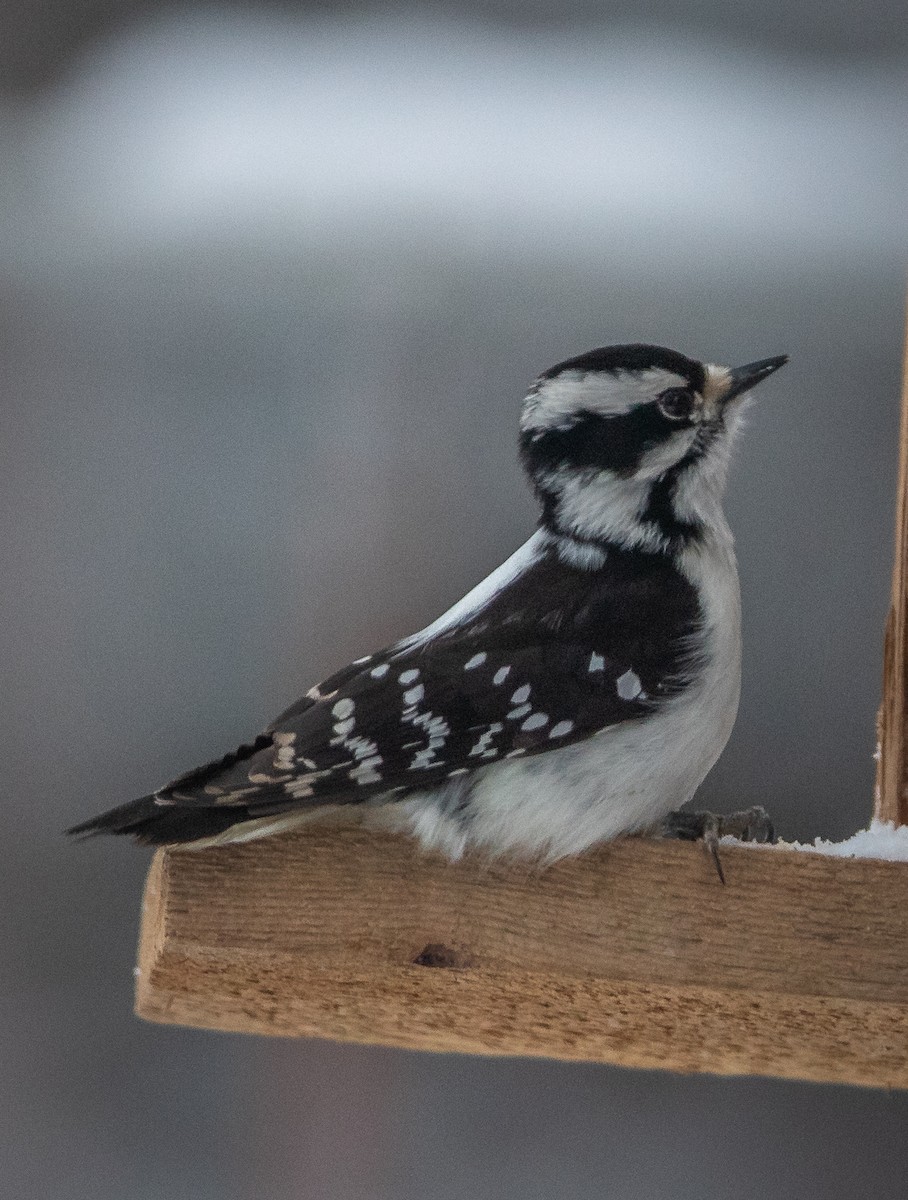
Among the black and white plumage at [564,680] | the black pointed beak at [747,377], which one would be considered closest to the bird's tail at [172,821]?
the black and white plumage at [564,680]

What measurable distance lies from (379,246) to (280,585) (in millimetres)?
762

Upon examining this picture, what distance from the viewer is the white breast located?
112 cm

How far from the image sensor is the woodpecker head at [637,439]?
1.26 meters

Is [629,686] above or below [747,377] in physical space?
below

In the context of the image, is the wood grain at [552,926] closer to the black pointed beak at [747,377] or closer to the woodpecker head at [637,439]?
the woodpecker head at [637,439]

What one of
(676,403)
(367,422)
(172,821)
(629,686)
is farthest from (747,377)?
(367,422)

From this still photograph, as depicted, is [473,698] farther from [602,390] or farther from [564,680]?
[602,390]

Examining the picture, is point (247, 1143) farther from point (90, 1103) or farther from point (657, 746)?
point (657, 746)

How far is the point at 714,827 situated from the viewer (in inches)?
44.6

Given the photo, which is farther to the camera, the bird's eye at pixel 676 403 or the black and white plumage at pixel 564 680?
the bird's eye at pixel 676 403

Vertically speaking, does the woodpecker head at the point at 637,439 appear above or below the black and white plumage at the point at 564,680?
above

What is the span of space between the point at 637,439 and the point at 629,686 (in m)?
0.24

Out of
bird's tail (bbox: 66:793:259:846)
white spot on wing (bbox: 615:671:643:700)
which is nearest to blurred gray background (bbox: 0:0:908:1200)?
white spot on wing (bbox: 615:671:643:700)

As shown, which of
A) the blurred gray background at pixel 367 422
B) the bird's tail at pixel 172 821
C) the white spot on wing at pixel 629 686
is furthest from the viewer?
the blurred gray background at pixel 367 422
